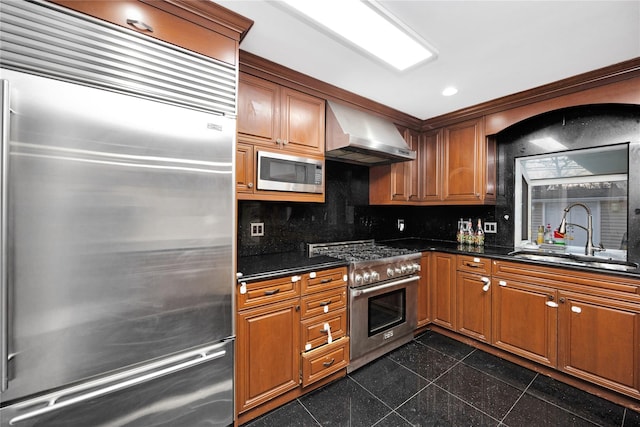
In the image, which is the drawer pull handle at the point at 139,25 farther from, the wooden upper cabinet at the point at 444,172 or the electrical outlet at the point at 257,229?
the wooden upper cabinet at the point at 444,172

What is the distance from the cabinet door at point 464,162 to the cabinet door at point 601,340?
1256mm

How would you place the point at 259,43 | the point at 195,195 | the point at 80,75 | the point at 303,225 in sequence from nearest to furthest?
1. the point at 80,75
2. the point at 195,195
3. the point at 259,43
4. the point at 303,225

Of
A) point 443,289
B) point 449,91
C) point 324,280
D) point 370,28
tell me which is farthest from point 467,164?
point 324,280

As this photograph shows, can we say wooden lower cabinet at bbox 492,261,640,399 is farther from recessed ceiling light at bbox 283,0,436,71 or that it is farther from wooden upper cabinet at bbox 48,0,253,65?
wooden upper cabinet at bbox 48,0,253,65

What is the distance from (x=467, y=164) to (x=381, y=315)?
1.90 meters

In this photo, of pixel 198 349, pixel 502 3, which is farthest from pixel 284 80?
pixel 198 349

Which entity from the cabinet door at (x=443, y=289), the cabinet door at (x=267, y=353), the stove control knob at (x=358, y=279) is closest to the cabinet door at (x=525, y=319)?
the cabinet door at (x=443, y=289)

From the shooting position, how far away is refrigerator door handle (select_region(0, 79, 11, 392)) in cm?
96

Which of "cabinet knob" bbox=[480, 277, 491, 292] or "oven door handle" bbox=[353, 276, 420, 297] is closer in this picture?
"oven door handle" bbox=[353, 276, 420, 297]

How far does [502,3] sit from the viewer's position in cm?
138

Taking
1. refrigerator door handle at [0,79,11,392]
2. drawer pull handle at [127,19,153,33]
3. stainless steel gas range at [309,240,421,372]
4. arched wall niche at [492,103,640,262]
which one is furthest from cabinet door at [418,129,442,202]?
refrigerator door handle at [0,79,11,392]

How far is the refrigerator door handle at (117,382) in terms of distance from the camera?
1060 millimetres

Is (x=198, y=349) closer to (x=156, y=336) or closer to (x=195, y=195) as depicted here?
(x=156, y=336)

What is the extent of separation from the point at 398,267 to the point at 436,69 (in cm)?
170
